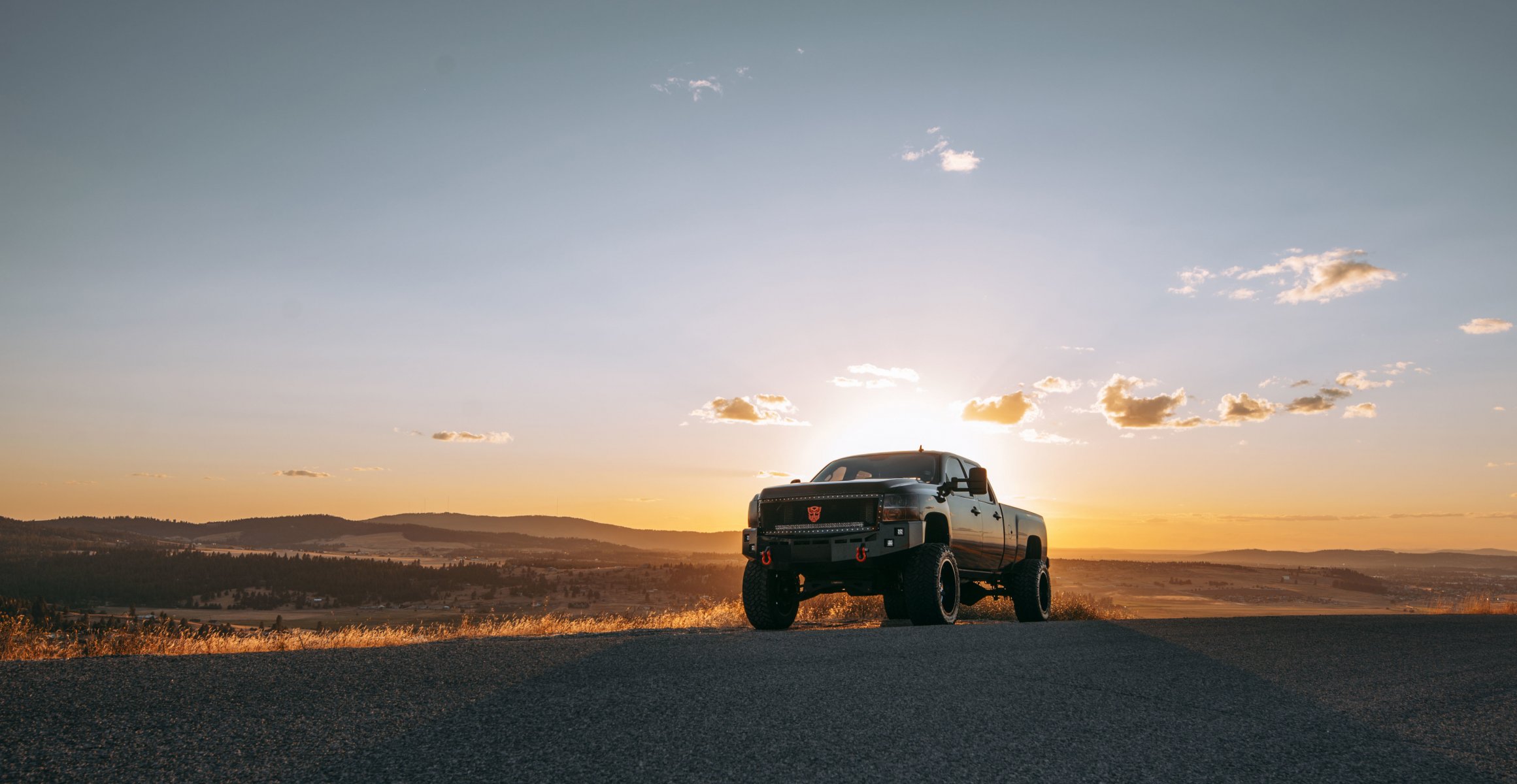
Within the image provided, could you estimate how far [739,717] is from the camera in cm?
501

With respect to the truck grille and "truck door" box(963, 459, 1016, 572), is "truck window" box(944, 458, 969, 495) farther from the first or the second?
the truck grille

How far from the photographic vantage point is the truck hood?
11633mm

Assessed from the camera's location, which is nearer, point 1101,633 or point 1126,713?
point 1126,713

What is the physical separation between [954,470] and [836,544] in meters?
3.08

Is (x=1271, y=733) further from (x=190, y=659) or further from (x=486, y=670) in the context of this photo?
(x=190, y=659)

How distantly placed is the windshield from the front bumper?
52.9 inches

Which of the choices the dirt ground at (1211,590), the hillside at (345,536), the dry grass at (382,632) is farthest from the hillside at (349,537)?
the dry grass at (382,632)

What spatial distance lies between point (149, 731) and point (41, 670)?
178cm

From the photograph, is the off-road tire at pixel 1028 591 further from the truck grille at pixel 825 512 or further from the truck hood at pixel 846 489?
the truck grille at pixel 825 512

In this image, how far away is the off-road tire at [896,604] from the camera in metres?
11.7

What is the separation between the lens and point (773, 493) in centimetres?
1198

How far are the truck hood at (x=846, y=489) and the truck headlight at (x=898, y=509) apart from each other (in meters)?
0.10

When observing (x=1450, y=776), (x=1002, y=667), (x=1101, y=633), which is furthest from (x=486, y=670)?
(x=1101, y=633)

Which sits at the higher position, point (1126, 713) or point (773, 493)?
point (773, 493)
